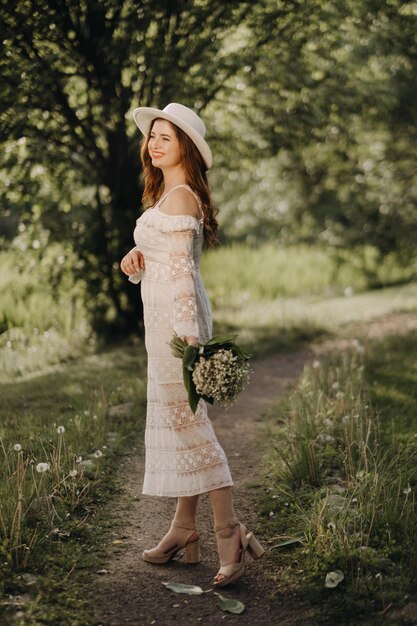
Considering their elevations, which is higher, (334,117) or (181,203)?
(334,117)

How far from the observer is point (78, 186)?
9.33 m

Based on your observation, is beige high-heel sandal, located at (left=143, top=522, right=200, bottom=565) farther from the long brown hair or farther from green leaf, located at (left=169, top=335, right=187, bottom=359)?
the long brown hair

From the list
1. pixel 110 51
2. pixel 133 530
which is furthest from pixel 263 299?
pixel 133 530

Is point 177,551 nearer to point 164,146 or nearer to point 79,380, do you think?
point 164,146

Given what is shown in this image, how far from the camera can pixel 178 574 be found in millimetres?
4012

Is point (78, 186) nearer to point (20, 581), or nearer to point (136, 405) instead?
point (136, 405)

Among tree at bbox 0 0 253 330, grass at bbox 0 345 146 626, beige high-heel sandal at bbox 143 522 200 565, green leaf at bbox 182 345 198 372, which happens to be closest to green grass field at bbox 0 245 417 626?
grass at bbox 0 345 146 626

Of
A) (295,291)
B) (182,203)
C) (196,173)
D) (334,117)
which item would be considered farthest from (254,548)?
(295,291)

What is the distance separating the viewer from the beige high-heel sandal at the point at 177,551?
4.07 m

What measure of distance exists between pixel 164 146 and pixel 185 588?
213 centimetres

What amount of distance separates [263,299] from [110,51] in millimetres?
5756

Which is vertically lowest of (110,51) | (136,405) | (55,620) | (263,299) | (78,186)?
(55,620)

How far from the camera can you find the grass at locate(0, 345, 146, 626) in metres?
3.69

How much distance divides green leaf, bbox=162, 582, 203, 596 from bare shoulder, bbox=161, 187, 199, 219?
1.75 meters
